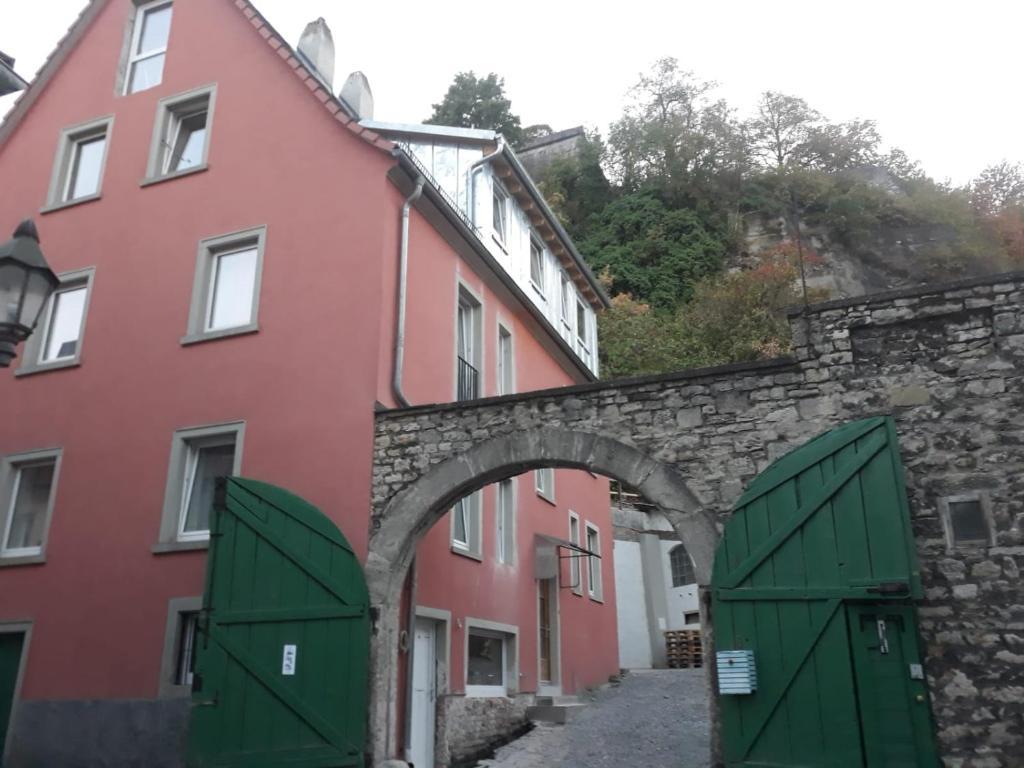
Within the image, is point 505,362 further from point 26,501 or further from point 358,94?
point 26,501

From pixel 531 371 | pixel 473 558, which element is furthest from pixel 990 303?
pixel 531 371

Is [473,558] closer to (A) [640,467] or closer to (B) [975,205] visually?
(A) [640,467]

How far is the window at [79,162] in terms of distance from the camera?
11.7 m

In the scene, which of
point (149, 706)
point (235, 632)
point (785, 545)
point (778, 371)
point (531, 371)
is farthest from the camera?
point (531, 371)

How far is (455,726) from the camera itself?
384 inches

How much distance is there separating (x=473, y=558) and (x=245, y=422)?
3334mm

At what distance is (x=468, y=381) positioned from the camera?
37.5 ft

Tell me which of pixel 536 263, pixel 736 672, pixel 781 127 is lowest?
pixel 736 672

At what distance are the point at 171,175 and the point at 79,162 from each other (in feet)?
6.76

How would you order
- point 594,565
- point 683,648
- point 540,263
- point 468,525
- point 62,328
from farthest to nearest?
point 683,648, point 594,565, point 540,263, point 468,525, point 62,328

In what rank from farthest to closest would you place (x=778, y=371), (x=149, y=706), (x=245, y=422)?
(x=245, y=422)
(x=149, y=706)
(x=778, y=371)

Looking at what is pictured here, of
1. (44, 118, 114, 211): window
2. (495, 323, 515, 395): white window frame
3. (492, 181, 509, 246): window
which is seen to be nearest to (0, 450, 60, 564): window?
(44, 118, 114, 211): window

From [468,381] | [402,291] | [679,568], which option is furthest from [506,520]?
[679,568]

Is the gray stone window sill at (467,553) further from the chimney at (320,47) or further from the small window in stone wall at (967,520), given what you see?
the chimney at (320,47)
